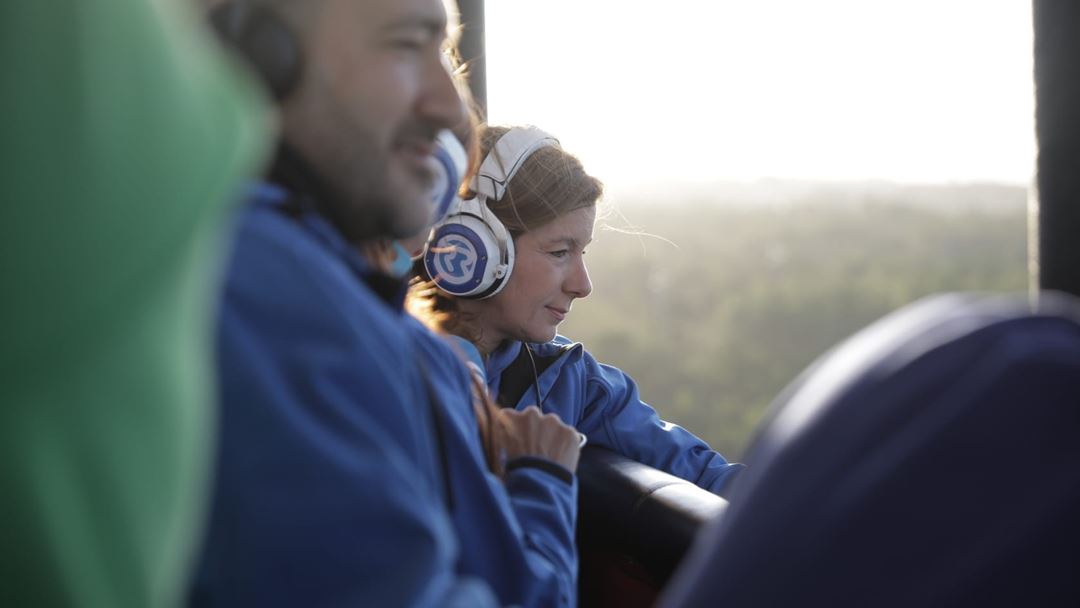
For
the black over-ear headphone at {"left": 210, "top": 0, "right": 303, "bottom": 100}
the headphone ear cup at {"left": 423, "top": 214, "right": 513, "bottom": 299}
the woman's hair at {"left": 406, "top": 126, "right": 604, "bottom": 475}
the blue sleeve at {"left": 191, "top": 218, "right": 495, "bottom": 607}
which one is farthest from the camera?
the woman's hair at {"left": 406, "top": 126, "right": 604, "bottom": 475}

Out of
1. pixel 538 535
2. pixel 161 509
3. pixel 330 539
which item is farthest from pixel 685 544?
pixel 161 509

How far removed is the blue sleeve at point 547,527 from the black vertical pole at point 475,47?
112 centimetres

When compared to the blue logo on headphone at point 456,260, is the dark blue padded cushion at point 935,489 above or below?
above

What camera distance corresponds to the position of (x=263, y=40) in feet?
2.52

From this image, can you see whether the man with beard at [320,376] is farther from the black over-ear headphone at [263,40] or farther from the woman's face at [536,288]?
the woman's face at [536,288]

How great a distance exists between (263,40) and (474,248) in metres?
0.97

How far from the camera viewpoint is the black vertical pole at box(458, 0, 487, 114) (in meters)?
1.90

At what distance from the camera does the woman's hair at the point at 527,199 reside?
185 cm

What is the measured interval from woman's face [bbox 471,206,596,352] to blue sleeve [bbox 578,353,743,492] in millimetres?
157

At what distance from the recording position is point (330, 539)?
57cm

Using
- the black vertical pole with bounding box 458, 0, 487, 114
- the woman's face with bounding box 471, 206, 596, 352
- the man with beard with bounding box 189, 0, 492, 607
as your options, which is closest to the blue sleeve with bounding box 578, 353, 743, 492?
the woman's face with bounding box 471, 206, 596, 352

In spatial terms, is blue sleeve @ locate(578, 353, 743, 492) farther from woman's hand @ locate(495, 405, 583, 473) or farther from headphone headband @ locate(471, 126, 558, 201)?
woman's hand @ locate(495, 405, 583, 473)

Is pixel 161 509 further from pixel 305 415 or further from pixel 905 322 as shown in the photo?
pixel 905 322

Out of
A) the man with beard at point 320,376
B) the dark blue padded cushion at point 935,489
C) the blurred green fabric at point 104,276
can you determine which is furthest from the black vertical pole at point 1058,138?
the blurred green fabric at point 104,276
